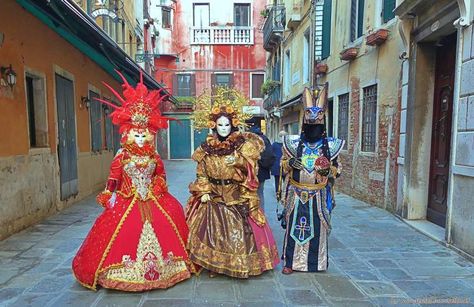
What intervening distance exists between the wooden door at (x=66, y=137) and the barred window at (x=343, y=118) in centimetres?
637

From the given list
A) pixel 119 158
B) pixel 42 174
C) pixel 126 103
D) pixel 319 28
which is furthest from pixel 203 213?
pixel 319 28

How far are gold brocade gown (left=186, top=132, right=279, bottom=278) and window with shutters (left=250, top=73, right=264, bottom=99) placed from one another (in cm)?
1963

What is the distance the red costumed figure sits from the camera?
3.22 metres

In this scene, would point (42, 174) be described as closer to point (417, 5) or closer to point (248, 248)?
point (248, 248)

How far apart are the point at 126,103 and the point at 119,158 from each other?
0.53m

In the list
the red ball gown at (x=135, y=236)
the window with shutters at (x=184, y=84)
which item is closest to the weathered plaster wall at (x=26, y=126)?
the red ball gown at (x=135, y=236)

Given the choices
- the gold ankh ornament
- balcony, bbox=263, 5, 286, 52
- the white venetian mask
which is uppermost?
balcony, bbox=263, 5, 286, 52

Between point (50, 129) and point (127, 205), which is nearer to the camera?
point (127, 205)

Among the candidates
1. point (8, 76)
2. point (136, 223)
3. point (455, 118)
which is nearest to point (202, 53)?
point (8, 76)

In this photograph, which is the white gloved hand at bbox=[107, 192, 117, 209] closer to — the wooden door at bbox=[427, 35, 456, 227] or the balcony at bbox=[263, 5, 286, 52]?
the wooden door at bbox=[427, 35, 456, 227]

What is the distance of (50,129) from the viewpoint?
21.7 ft

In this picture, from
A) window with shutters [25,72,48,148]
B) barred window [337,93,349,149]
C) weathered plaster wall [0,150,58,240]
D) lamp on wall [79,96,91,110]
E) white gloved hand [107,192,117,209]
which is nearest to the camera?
white gloved hand [107,192,117,209]

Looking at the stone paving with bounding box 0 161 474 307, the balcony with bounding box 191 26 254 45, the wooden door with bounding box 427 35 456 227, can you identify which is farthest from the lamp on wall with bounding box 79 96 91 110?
the balcony with bounding box 191 26 254 45

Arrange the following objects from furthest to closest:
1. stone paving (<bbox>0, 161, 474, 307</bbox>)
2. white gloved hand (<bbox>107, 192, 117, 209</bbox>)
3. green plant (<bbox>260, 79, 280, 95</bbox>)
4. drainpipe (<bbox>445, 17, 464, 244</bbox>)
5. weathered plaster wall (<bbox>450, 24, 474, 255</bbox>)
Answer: green plant (<bbox>260, 79, 280, 95</bbox>) < drainpipe (<bbox>445, 17, 464, 244</bbox>) < weathered plaster wall (<bbox>450, 24, 474, 255</bbox>) < white gloved hand (<bbox>107, 192, 117, 209</bbox>) < stone paving (<bbox>0, 161, 474, 307</bbox>)
